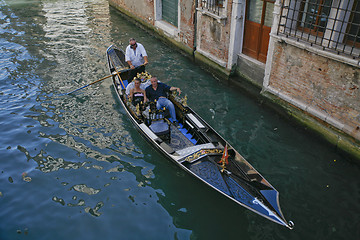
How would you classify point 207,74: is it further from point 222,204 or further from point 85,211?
point 85,211

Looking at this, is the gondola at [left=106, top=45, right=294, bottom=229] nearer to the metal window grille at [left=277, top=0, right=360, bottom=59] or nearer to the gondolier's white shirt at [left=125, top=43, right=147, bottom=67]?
the gondolier's white shirt at [left=125, top=43, right=147, bottom=67]

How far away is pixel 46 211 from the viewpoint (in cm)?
506

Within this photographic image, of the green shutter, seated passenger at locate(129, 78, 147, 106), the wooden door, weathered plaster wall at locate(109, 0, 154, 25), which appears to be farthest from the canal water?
weathered plaster wall at locate(109, 0, 154, 25)

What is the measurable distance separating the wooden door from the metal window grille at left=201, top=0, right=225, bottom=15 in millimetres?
990

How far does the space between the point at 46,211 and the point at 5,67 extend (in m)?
6.65

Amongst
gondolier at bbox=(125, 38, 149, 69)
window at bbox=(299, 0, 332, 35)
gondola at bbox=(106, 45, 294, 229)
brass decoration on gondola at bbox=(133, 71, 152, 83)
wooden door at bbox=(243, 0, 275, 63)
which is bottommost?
gondola at bbox=(106, 45, 294, 229)

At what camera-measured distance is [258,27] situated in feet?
26.0

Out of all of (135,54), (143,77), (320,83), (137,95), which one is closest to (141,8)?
(135,54)

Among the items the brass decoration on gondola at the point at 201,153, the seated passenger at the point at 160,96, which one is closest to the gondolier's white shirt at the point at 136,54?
the seated passenger at the point at 160,96

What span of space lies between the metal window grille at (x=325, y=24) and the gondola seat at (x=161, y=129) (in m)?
3.34

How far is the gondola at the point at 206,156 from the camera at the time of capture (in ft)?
14.9

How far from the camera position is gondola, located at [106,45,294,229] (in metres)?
4.55

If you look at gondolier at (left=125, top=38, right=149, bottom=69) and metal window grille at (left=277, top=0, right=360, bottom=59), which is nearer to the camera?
metal window grille at (left=277, top=0, right=360, bottom=59)

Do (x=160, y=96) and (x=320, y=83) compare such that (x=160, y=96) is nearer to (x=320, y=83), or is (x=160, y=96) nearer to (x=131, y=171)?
(x=131, y=171)
